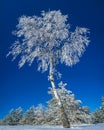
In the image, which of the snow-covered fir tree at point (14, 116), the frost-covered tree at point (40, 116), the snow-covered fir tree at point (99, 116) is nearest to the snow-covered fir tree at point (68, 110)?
the frost-covered tree at point (40, 116)

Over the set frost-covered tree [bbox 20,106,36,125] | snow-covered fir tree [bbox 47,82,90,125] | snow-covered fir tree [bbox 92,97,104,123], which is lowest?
snow-covered fir tree [bbox 47,82,90,125]

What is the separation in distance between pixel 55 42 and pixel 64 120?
8423mm

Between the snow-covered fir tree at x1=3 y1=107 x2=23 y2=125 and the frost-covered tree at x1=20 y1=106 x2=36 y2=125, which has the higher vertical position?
the snow-covered fir tree at x1=3 y1=107 x2=23 y2=125

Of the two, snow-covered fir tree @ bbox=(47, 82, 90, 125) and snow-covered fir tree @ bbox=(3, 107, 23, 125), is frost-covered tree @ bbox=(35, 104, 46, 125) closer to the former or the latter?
snow-covered fir tree @ bbox=(47, 82, 90, 125)

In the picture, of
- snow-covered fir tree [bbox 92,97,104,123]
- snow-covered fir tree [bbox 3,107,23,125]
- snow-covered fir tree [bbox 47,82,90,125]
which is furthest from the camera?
snow-covered fir tree [bbox 3,107,23,125]

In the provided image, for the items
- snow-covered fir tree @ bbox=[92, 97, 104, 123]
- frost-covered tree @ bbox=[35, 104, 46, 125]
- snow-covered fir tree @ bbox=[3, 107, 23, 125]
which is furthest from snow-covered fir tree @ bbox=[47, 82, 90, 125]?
snow-covered fir tree @ bbox=[3, 107, 23, 125]

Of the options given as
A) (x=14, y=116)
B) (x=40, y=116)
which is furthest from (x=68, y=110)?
(x=14, y=116)

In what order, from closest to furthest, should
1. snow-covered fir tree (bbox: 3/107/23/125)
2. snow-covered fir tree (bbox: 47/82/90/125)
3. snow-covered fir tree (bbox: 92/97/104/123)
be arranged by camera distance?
snow-covered fir tree (bbox: 47/82/90/125) → snow-covered fir tree (bbox: 92/97/104/123) → snow-covered fir tree (bbox: 3/107/23/125)

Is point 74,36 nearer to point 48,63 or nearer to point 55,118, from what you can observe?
point 48,63

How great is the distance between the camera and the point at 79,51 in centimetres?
2259

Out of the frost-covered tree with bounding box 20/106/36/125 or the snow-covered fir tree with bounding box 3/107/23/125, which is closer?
the frost-covered tree with bounding box 20/106/36/125

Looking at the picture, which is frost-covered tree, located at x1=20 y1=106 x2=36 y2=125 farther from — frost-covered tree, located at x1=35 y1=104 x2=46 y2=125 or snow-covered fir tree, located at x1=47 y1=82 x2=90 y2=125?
snow-covered fir tree, located at x1=47 y1=82 x2=90 y2=125

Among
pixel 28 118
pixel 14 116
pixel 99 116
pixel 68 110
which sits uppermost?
pixel 14 116

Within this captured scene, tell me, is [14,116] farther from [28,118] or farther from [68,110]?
[68,110]
